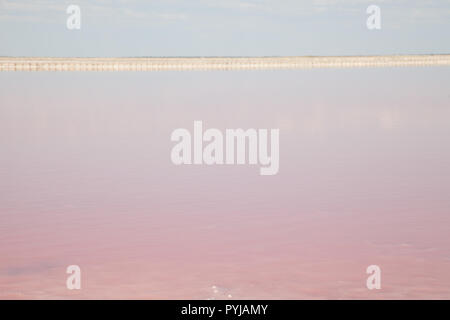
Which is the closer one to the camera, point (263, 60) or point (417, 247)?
point (417, 247)

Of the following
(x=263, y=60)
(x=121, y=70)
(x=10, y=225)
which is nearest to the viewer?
(x=10, y=225)

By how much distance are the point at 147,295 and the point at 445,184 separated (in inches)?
128

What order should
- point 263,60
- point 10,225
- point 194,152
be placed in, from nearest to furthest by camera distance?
point 10,225, point 194,152, point 263,60

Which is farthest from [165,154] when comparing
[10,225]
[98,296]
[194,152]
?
[98,296]

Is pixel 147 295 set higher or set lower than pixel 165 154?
lower

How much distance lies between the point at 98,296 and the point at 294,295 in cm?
100

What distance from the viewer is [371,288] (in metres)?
3.77

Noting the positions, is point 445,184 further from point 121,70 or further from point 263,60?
point 263,60

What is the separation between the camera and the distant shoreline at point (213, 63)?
19.7m

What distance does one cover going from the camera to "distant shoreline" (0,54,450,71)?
774 inches

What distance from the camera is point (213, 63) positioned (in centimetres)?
2195

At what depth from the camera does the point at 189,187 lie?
5984 millimetres
